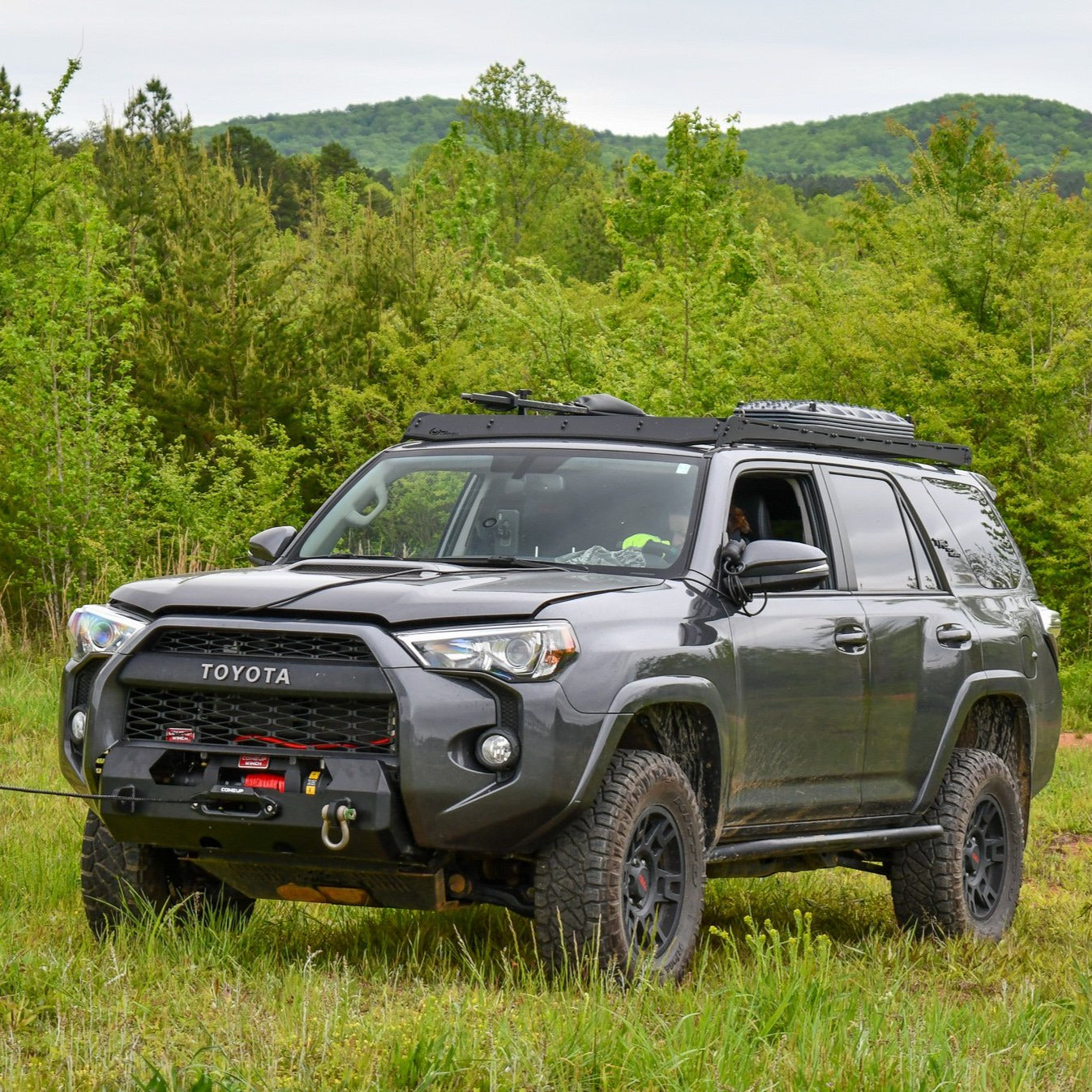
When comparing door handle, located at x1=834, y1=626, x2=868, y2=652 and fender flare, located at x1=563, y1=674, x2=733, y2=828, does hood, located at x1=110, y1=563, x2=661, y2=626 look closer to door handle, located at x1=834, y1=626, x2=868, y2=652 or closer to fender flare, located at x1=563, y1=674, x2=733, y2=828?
fender flare, located at x1=563, y1=674, x2=733, y2=828

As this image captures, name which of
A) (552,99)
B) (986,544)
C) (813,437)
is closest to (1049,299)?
(986,544)

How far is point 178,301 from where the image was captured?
902 inches

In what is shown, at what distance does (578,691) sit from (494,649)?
29cm

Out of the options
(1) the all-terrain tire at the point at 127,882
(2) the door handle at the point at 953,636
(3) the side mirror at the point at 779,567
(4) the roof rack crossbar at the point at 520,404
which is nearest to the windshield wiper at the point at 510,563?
(3) the side mirror at the point at 779,567

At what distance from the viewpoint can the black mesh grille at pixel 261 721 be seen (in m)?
5.11

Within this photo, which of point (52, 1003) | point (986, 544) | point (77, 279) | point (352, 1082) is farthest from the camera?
point (77, 279)

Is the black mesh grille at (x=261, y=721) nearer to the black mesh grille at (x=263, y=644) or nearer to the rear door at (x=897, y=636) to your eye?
the black mesh grille at (x=263, y=644)

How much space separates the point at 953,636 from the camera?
24.7ft

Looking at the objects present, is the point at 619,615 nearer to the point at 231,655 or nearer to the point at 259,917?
the point at 231,655

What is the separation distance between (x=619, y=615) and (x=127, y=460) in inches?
496

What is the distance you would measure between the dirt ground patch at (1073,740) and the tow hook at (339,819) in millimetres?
12019

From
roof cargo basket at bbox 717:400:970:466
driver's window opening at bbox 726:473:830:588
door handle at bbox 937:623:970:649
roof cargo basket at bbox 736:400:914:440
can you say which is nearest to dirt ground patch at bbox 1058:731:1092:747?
roof cargo basket at bbox 717:400:970:466

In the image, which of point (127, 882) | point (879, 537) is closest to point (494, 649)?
point (127, 882)

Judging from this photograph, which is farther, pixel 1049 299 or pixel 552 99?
pixel 552 99
